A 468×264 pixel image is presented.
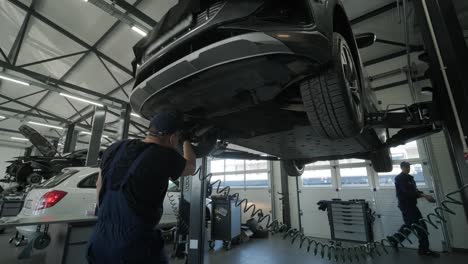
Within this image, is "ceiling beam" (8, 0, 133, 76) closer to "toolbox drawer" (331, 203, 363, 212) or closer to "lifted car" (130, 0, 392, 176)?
"lifted car" (130, 0, 392, 176)

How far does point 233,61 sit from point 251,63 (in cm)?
8

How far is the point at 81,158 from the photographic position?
20.1 feet

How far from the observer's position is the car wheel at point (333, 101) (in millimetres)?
1019

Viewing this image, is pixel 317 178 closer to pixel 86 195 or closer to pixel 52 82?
pixel 86 195

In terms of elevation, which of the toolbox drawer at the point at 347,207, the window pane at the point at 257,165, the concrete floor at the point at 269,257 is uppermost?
the window pane at the point at 257,165

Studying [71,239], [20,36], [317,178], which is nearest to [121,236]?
[71,239]

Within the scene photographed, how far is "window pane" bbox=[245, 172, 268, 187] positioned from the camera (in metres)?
7.18

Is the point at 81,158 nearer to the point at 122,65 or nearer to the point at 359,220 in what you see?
the point at 122,65

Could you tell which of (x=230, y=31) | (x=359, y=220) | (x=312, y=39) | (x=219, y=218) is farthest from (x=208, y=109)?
(x=359, y=220)

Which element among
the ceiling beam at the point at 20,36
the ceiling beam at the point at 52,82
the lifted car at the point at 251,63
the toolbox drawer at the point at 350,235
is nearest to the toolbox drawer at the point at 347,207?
the toolbox drawer at the point at 350,235

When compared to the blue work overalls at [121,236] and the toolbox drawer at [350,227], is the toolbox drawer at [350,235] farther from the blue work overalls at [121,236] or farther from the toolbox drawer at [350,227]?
the blue work overalls at [121,236]

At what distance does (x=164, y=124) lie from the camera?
3.83 ft

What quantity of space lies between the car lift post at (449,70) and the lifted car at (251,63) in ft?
1.64

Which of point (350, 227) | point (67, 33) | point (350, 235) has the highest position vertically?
point (67, 33)
